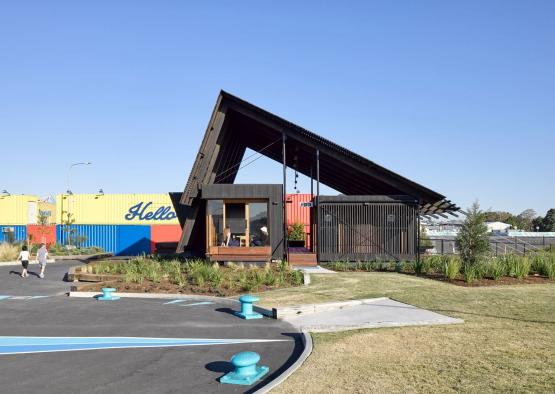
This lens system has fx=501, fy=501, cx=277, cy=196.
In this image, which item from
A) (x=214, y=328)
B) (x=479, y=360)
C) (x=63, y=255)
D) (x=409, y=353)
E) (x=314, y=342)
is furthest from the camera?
(x=63, y=255)

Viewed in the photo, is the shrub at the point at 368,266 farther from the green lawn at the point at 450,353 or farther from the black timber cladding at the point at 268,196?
the green lawn at the point at 450,353

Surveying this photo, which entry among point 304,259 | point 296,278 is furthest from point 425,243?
point 296,278

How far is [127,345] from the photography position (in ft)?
30.0

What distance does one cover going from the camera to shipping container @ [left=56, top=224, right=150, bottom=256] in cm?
4612

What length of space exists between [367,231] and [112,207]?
1469 inches

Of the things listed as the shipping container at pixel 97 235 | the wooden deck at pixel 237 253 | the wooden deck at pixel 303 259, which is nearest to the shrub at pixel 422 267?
the wooden deck at pixel 303 259

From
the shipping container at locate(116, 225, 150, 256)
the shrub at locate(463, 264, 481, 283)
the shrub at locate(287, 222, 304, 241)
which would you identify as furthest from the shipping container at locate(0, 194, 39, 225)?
the shrub at locate(463, 264, 481, 283)

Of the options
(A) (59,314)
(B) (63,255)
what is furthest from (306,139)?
(B) (63,255)

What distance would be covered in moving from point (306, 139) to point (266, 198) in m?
3.47

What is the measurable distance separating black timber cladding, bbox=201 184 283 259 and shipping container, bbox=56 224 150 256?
83.0ft

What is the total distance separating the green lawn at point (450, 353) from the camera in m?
6.29

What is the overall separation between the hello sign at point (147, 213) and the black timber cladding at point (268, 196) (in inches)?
1224

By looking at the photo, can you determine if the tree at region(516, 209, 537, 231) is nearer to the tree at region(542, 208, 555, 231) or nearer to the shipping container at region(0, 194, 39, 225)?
the tree at region(542, 208, 555, 231)

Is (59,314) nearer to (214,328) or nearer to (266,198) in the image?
(214,328)
